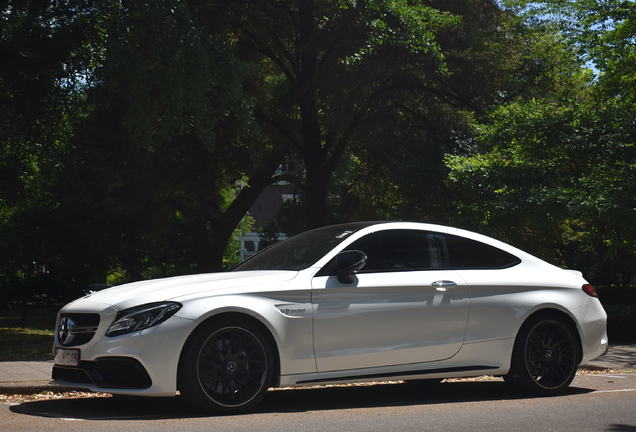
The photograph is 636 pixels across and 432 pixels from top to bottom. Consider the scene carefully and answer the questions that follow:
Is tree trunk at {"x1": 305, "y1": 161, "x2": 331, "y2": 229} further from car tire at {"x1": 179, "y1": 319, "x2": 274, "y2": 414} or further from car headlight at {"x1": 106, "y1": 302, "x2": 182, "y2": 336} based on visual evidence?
car headlight at {"x1": 106, "y1": 302, "x2": 182, "y2": 336}

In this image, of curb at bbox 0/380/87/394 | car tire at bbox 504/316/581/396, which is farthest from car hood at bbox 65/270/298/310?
car tire at bbox 504/316/581/396

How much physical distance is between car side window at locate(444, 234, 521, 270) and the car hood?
1.66 metres

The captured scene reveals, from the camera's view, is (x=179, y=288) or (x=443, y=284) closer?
(x=179, y=288)

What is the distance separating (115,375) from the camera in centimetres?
770

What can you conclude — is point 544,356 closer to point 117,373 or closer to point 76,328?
point 117,373

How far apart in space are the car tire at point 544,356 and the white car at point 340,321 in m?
0.01

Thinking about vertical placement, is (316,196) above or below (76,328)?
above

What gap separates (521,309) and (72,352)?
403 cm

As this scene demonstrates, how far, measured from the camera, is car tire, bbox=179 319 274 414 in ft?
25.3

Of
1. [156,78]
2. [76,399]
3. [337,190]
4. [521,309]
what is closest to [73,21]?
[156,78]

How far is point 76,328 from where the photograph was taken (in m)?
7.98

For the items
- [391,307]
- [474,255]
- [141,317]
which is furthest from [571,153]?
[141,317]

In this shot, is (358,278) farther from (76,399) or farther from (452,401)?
(76,399)

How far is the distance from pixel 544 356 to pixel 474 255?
1.16 m
